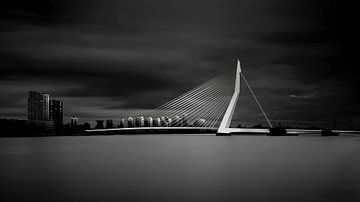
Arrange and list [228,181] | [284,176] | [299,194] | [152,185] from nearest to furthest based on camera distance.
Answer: [299,194]
[152,185]
[228,181]
[284,176]

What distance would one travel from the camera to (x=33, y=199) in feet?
40.8

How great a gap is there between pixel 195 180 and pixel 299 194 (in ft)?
16.2

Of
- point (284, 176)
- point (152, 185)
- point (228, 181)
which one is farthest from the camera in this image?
point (284, 176)

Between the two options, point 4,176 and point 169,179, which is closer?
point 169,179

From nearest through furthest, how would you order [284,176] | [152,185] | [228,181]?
[152,185] < [228,181] < [284,176]

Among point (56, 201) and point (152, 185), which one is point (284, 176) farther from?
point (56, 201)

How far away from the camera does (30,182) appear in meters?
16.3

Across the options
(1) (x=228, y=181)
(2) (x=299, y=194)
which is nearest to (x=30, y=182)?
(1) (x=228, y=181)

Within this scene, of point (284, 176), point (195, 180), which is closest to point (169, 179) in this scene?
point (195, 180)

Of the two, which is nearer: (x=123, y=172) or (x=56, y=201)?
(x=56, y=201)

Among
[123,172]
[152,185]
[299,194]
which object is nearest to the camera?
[299,194]

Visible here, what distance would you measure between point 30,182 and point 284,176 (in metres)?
11.1

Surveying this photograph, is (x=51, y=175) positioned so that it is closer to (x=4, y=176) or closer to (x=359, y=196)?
(x=4, y=176)

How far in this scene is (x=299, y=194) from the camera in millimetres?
13445
